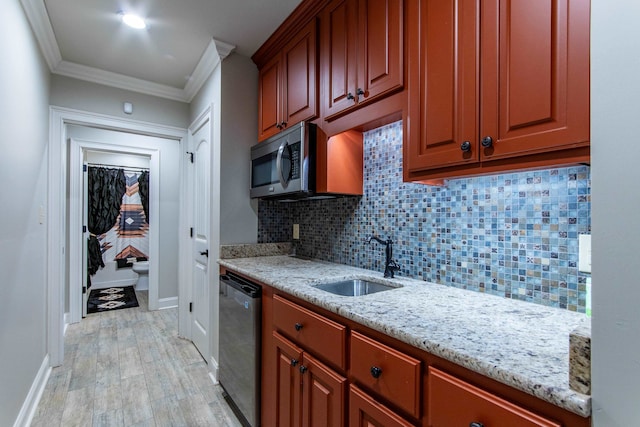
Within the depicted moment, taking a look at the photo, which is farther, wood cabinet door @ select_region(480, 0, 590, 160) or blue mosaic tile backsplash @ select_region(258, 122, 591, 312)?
blue mosaic tile backsplash @ select_region(258, 122, 591, 312)

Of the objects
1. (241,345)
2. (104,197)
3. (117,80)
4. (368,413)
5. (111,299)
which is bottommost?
(111,299)

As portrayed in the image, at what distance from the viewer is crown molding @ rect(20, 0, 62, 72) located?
185 centimetres

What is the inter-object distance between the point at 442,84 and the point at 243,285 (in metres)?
1.43

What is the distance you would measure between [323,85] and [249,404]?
1821 mm

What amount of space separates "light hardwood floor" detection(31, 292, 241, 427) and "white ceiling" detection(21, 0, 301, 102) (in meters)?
2.40

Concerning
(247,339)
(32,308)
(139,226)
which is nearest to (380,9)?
(247,339)

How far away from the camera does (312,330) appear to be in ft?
4.16

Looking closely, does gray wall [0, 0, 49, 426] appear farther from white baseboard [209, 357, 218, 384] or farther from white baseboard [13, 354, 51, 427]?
white baseboard [209, 357, 218, 384]

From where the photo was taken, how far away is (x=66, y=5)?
192 centimetres

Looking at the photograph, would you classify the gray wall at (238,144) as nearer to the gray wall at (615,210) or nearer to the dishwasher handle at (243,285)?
the dishwasher handle at (243,285)

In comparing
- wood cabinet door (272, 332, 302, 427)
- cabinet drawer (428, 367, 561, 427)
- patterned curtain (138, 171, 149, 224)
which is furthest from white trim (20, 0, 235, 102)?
patterned curtain (138, 171, 149, 224)

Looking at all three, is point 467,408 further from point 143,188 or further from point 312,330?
point 143,188

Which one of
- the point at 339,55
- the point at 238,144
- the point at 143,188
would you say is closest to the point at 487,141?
the point at 339,55

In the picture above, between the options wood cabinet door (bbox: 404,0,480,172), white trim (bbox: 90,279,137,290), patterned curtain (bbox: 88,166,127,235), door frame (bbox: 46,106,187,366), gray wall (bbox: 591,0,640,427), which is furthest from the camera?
white trim (bbox: 90,279,137,290)
